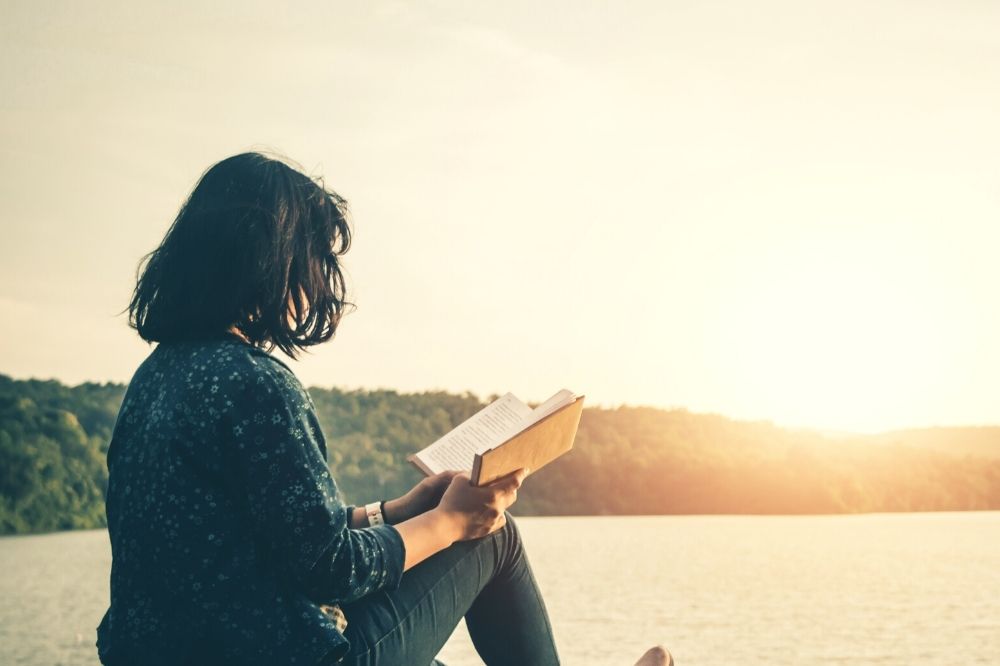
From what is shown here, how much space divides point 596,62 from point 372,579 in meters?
14.6

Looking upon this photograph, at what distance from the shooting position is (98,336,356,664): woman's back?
129cm

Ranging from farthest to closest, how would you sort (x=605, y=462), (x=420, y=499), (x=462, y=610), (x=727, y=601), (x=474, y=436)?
(x=605, y=462) < (x=727, y=601) < (x=474, y=436) < (x=420, y=499) < (x=462, y=610)

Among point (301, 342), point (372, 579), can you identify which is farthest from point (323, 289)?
point (372, 579)

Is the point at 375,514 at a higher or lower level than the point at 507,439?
lower

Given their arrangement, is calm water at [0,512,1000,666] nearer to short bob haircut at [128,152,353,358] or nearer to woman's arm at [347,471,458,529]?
woman's arm at [347,471,458,529]

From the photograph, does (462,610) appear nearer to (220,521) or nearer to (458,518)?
(458,518)

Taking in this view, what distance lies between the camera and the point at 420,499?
73.0 inches

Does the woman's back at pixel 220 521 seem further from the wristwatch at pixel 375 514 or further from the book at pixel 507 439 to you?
the wristwatch at pixel 375 514

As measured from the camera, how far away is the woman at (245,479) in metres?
1.30

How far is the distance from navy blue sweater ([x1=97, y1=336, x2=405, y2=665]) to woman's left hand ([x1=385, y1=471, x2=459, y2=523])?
49cm

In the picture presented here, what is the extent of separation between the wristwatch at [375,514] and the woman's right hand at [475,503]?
0.31 meters

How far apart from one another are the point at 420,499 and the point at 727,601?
735 cm

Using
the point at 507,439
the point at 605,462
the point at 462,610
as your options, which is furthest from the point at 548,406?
the point at 605,462

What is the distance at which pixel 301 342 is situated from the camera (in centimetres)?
152
